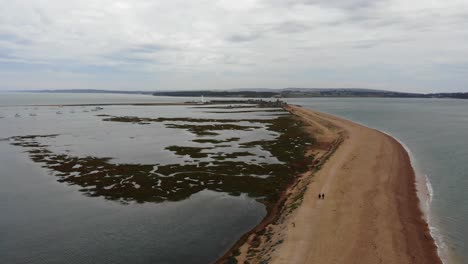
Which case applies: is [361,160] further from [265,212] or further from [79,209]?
[79,209]

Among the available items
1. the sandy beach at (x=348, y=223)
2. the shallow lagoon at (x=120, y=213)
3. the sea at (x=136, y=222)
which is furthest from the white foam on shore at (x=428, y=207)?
the shallow lagoon at (x=120, y=213)

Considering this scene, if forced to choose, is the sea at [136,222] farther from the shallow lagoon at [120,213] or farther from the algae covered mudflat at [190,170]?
the algae covered mudflat at [190,170]

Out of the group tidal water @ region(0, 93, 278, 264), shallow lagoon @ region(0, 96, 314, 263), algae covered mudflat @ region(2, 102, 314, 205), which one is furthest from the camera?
algae covered mudflat @ region(2, 102, 314, 205)

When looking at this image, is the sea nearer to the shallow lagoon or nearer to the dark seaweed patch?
the shallow lagoon

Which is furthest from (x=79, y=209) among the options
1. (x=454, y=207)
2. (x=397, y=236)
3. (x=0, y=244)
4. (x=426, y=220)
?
→ (x=454, y=207)

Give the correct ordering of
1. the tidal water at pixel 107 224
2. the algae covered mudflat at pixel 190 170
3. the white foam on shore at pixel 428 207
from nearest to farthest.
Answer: the white foam on shore at pixel 428 207 → the tidal water at pixel 107 224 → the algae covered mudflat at pixel 190 170

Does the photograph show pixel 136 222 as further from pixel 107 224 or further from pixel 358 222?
pixel 358 222

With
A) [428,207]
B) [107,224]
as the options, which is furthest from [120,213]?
[428,207]

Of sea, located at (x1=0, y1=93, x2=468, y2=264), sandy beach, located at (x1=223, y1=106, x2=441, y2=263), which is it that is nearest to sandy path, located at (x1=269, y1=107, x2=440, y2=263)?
sandy beach, located at (x1=223, y1=106, x2=441, y2=263)
